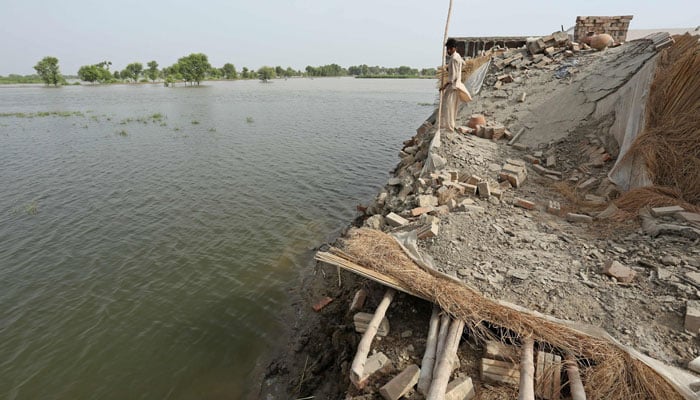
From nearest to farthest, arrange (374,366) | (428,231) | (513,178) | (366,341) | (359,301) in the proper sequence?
(374,366) → (366,341) → (359,301) → (428,231) → (513,178)

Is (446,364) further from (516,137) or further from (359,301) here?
(516,137)

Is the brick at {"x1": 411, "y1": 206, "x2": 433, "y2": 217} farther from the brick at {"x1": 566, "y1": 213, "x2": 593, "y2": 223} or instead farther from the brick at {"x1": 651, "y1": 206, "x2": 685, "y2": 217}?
the brick at {"x1": 651, "y1": 206, "x2": 685, "y2": 217}

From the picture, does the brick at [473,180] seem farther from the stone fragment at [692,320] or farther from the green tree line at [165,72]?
the green tree line at [165,72]

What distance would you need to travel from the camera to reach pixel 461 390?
9.71 ft

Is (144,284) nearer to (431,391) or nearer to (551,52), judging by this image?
(431,391)

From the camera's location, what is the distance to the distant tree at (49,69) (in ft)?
220

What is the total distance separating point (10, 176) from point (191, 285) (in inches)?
460

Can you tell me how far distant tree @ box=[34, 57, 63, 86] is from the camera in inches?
2638

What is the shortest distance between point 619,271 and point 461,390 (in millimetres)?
2628

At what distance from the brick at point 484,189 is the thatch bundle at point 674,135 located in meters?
2.05

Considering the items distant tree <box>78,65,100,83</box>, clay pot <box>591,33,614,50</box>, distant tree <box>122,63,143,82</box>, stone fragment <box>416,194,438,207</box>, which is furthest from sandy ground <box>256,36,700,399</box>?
distant tree <box>122,63,143,82</box>

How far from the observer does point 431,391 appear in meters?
2.88

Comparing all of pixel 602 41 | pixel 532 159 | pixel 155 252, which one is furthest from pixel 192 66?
pixel 532 159

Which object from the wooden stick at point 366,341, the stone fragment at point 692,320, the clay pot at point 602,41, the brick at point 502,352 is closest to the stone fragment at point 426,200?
the wooden stick at point 366,341
